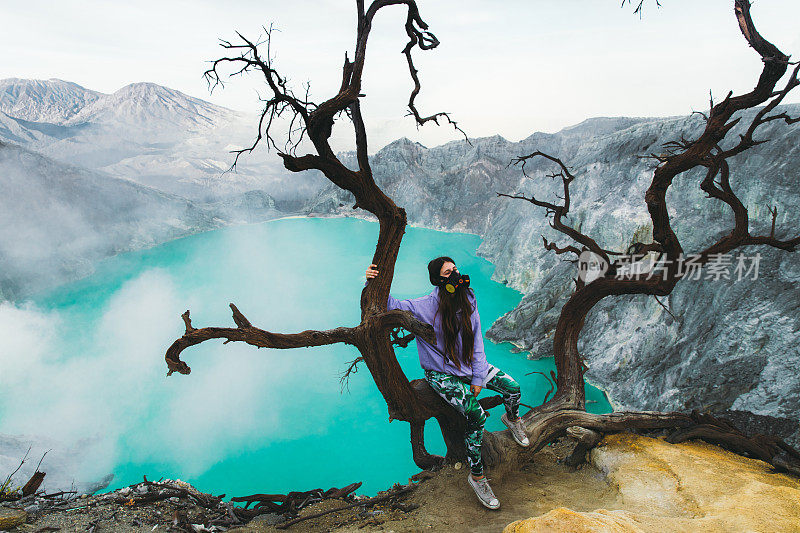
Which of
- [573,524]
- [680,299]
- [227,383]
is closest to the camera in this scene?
[573,524]

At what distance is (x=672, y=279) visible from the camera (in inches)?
147

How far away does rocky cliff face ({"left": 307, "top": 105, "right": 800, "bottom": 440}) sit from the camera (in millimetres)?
7574

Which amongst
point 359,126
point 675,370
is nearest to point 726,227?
point 675,370

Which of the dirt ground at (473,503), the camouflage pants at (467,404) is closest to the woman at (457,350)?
the camouflage pants at (467,404)

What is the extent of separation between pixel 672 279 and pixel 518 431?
6.39 feet

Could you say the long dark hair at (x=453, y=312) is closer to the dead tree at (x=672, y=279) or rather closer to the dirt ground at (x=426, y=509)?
the dirt ground at (x=426, y=509)

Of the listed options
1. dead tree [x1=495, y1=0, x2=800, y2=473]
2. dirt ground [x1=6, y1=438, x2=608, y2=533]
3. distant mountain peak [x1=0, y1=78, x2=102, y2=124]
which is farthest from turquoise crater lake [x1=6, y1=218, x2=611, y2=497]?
distant mountain peak [x1=0, y1=78, x2=102, y2=124]

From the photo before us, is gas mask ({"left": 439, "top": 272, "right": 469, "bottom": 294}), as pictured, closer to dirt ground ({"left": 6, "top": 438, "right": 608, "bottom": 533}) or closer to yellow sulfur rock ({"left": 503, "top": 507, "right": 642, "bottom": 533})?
yellow sulfur rock ({"left": 503, "top": 507, "right": 642, "bottom": 533})

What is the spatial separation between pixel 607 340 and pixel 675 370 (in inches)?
101

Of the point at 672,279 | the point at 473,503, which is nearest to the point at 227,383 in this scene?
the point at 473,503

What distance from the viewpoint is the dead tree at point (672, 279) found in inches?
128

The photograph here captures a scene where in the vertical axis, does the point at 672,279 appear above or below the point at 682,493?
above

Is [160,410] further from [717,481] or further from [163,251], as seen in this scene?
[163,251]

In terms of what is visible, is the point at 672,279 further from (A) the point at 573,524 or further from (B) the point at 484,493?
(A) the point at 573,524
